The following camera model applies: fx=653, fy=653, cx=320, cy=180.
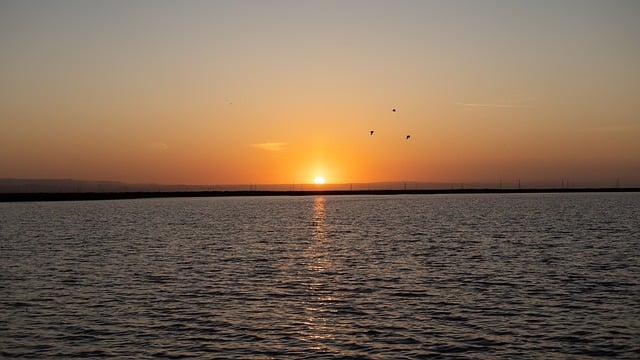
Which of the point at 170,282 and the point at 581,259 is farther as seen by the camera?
the point at 581,259

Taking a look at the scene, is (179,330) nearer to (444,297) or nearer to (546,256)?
(444,297)

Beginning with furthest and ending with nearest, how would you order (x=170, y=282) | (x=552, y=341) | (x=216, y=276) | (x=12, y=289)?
(x=216, y=276) → (x=170, y=282) → (x=12, y=289) → (x=552, y=341)

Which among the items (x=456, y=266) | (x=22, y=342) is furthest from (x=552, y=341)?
(x=456, y=266)

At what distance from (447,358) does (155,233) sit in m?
79.3

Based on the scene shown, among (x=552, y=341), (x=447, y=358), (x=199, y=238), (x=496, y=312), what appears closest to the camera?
(x=447, y=358)

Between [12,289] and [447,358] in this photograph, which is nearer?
[447,358]

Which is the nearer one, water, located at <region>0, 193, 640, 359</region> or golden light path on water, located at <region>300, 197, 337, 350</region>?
water, located at <region>0, 193, 640, 359</region>

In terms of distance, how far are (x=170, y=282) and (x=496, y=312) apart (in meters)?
23.0

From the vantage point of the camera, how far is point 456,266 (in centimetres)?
5478

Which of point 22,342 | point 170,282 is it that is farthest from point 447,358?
point 170,282

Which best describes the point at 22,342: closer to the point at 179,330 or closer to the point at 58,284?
the point at 179,330

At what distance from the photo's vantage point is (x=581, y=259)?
5916cm

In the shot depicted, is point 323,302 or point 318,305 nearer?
point 318,305

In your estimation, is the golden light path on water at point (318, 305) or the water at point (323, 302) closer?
the water at point (323, 302)
